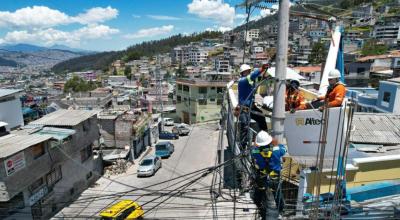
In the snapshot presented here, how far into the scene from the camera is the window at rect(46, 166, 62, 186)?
17.7 m

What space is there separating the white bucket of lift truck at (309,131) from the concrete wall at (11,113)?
67.6 ft

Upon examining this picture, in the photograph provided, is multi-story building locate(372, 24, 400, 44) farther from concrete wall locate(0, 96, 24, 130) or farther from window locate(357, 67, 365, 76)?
concrete wall locate(0, 96, 24, 130)

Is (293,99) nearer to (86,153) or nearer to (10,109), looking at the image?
(86,153)

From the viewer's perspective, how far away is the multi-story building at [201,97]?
44.9m

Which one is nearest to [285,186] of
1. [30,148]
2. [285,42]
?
[285,42]

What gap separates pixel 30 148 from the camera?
15938 millimetres

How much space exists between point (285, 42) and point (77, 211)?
62.0 ft

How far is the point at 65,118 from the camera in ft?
68.2

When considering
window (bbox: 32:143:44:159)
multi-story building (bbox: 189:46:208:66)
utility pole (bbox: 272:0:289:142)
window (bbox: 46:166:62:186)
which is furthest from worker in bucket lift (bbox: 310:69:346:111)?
multi-story building (bbox: 189:46:208:66)

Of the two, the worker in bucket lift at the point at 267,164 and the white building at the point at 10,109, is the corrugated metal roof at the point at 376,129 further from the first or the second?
the white building at the point at 10,109

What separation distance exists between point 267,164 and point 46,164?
16.0m

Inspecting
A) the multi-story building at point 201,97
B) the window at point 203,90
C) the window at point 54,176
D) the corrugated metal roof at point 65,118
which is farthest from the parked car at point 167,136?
the window at point 54,176

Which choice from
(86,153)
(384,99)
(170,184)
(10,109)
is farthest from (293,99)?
(10,109)

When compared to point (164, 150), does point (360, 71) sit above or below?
above
